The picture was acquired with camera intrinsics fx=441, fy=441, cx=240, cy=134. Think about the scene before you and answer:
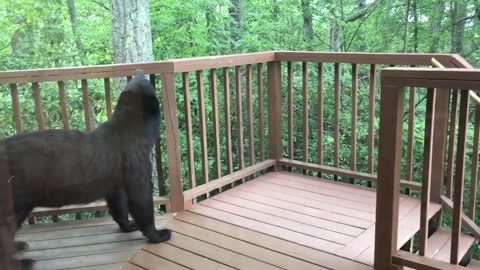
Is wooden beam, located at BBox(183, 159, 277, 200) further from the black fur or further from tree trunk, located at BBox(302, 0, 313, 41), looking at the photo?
tree trunk, located at BBox(302, 0, 313, 41)

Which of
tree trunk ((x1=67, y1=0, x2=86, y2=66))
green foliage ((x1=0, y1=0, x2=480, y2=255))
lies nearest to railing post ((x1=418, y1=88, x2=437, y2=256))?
green foliage ((x1=0, y1=0, x2=480, y2=255))

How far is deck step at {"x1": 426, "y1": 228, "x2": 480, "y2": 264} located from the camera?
2.83 metres

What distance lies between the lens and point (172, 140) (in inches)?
127

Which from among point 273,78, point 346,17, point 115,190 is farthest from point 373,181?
point 346,17

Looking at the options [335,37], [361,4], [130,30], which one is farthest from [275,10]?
[130,30]

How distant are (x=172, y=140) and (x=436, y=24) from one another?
16.8 ft

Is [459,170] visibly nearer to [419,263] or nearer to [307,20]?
[419,263]

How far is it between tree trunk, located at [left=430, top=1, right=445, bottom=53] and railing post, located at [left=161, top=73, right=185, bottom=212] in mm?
4650

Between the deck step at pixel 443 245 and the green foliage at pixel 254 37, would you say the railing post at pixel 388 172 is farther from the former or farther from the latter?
the green foliage at pixel 254 37

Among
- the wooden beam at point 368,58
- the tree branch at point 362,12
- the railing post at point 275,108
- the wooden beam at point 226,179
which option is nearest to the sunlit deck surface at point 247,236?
the wooden beam at point 226,179

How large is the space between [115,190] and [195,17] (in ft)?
13.6

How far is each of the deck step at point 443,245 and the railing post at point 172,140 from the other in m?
1.78

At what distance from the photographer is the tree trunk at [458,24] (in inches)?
246

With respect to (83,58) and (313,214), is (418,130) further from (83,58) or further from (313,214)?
(83,58)
